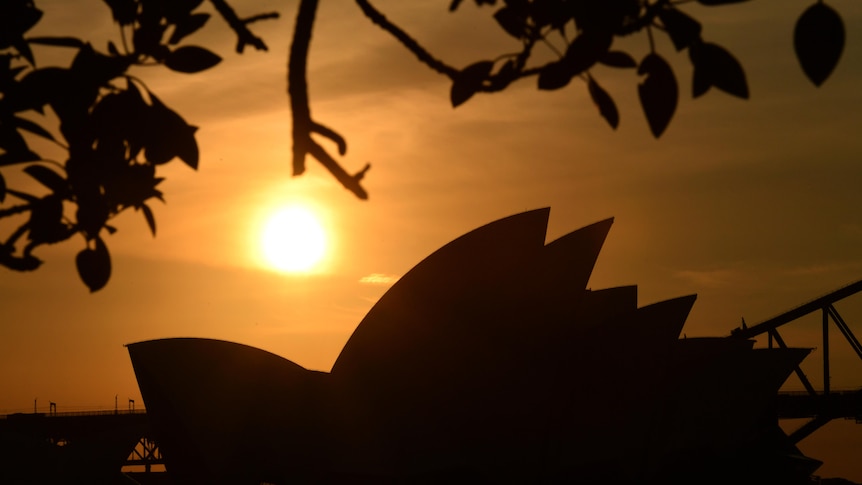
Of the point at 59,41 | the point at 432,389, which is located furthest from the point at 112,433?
the point at 59,41

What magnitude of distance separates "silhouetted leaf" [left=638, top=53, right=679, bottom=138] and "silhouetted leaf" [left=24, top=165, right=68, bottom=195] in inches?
110

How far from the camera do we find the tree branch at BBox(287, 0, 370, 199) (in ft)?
12.5

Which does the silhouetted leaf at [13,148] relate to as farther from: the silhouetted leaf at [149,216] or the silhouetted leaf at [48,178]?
the silhouetted leaf at [149,216]

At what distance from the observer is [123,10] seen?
16.2 ft

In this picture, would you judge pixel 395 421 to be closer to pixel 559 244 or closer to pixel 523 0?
pixel 559 244

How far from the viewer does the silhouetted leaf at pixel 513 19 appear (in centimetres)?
452

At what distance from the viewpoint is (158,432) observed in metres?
26.7

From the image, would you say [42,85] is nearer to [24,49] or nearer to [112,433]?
[24,49]

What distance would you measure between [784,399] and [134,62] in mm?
66806

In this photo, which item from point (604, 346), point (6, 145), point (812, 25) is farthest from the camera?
point (604, 346)

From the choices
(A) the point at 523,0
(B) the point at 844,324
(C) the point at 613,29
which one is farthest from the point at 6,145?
(B) the point at 844,324

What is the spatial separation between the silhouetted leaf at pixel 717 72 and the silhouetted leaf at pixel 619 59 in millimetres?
458

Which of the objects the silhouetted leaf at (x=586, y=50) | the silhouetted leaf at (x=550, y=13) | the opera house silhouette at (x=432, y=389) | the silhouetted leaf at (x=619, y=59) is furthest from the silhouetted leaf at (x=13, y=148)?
the opera house silhouette at (x=432, y=389)

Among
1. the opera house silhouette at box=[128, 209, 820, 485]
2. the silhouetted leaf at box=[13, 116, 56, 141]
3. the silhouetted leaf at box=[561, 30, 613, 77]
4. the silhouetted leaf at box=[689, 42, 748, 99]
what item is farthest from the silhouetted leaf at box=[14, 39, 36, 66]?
the opera house silhouette at box=[128, 209, 820, 485]
